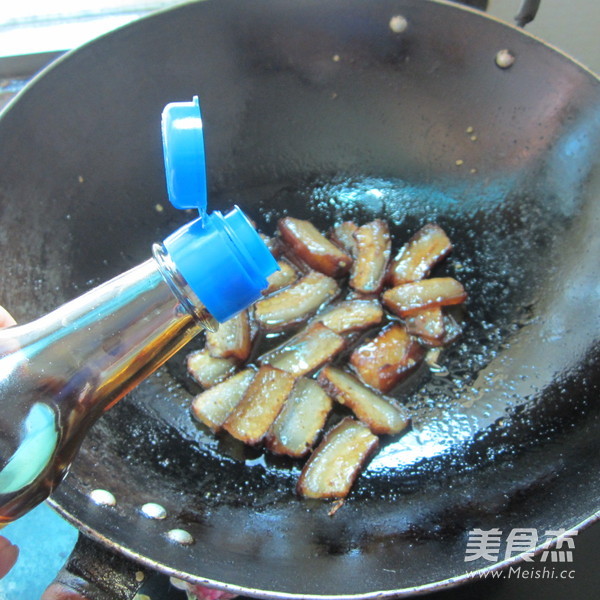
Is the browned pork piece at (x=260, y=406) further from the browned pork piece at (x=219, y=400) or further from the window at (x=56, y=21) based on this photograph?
the window at (x=56, y=21)

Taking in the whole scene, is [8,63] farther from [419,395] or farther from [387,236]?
[419,395]

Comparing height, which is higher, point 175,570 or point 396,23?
point 396,23

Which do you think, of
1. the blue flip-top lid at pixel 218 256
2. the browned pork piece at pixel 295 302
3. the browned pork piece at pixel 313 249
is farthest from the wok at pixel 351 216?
the blue flip-top lid at pixel 218 256

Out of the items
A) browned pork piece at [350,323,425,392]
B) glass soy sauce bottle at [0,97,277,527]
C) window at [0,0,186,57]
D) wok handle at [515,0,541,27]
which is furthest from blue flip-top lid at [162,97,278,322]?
window at [0,0,186,57]

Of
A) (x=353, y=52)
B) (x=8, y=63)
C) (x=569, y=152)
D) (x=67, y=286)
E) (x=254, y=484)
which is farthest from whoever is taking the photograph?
(x=8, y=63)

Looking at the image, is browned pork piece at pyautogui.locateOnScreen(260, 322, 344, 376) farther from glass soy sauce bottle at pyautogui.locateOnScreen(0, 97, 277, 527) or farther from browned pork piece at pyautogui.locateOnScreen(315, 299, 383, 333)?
glass soy sauce bottle at pyautogui.locateOnScreen(0, 97, 277, 527)

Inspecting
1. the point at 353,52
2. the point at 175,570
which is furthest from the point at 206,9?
the point at 175,570
